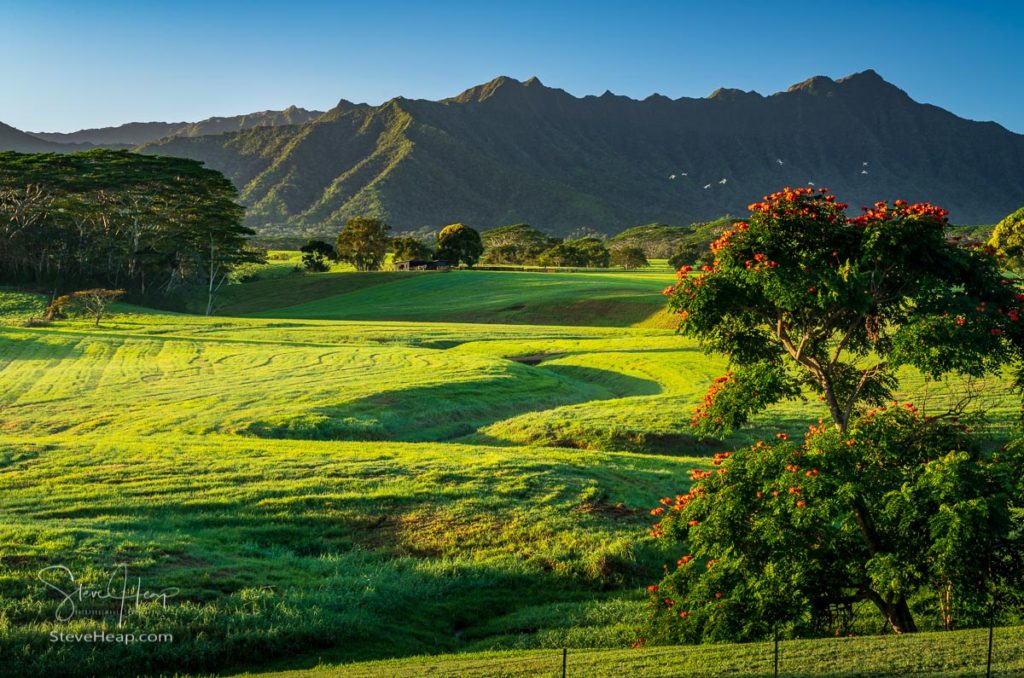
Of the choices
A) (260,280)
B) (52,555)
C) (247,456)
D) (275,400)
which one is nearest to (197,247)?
(260,280)

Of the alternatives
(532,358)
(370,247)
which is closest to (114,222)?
(370,247)

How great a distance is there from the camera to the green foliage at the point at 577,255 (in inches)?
6821

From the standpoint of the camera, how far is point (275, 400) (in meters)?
42.0

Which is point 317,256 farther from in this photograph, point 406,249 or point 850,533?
point 850,533

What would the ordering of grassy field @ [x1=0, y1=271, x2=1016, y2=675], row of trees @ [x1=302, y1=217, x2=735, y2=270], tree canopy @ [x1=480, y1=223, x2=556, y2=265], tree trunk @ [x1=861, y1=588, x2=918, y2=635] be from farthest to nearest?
tree canopy @ [x1=480, y1=223, x2=556, y2=265] < row of trees @ [x1=302, y1=217, x2=735, y2=270] < grassy field @ [x1=0, y1=271, x2=1016, y2=675] < tree trunk @ [x1=861, y1=588, x2=918, y2=635]

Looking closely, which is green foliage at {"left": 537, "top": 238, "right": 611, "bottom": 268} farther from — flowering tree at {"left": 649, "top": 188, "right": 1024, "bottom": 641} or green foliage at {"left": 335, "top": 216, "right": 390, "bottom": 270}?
flowering tree at {"left": 649, "top": 188, "right": 1024, "bottom": 641}

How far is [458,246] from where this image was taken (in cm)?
15188

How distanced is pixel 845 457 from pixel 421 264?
446 ft

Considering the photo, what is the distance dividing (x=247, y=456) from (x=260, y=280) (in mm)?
106694
